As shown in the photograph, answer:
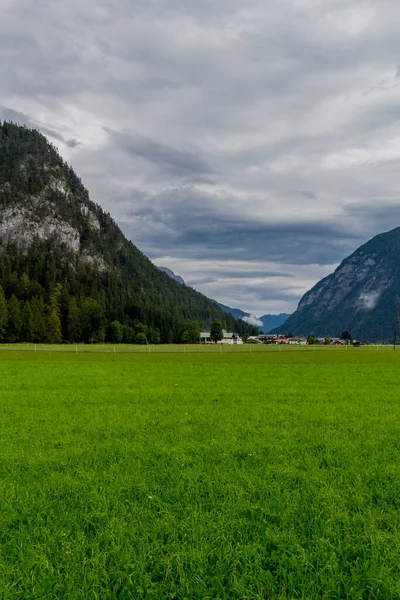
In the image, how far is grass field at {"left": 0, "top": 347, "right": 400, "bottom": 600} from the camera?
16.3ft

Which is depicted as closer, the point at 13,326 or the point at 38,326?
the point at 13,326

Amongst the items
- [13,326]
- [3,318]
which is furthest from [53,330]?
[3,318]

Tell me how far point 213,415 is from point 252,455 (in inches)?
217

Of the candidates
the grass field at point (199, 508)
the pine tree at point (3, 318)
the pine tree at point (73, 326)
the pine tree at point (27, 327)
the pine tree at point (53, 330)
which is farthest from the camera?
the pine tree at point (73, 326)

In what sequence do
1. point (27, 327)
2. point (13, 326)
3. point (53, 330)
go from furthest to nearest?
point (53, 330) → point (27, 327) → point (13, 326)

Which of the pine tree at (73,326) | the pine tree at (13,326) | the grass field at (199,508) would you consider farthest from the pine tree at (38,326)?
the grass field at (199,508)

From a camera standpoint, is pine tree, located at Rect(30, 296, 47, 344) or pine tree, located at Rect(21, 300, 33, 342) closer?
pine tree, located at Rect(21, 300, 33, 342)

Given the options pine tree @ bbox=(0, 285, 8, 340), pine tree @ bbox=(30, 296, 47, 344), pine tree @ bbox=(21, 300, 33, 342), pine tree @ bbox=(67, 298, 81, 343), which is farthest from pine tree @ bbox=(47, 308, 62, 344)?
pine tree @ bbox=(0, 285, 8, 340)

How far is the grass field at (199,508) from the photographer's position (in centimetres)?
497

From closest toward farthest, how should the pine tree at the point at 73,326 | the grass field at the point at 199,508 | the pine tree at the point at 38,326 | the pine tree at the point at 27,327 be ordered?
the grass field at the point at 199,508
the pine tree at the point at 27,327
the pine tree at the point at 38,326
the pine tree at the point at 73,326

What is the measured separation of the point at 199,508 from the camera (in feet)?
A: 22.5

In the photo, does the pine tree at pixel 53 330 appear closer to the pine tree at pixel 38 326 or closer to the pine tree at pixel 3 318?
the pine tree at pixel 38 326

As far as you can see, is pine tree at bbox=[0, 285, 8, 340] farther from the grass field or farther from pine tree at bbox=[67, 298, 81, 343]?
the grass field

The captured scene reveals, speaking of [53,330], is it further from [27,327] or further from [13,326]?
[13,326]
